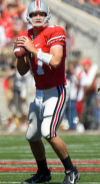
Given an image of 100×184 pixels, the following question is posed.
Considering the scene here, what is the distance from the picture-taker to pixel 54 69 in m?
4.96

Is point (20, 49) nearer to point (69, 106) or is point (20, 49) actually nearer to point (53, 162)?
point (53, 162)

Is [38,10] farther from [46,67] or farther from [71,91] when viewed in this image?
[71,91]

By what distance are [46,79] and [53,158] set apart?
235 cm

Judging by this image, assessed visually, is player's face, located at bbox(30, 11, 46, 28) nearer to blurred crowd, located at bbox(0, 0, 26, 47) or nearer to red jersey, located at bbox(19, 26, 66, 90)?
red jersey, located at bbox(19, 26, 66, 90)

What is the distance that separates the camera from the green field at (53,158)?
5.45 m

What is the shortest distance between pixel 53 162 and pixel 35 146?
152cm

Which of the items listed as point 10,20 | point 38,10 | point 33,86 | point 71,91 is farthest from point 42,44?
point 10,20

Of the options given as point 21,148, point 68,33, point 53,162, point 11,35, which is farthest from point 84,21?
point 53,162

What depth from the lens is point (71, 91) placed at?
39.7 ft

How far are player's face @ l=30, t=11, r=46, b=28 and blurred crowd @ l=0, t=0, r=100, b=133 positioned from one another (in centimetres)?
666

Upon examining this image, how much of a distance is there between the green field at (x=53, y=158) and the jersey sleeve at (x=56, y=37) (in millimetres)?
1217

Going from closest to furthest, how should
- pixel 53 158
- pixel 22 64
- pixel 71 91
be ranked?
pixel 22 64, pixel 53 158, pixel 71 91

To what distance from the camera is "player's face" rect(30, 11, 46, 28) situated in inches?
197

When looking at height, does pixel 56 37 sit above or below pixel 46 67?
above
